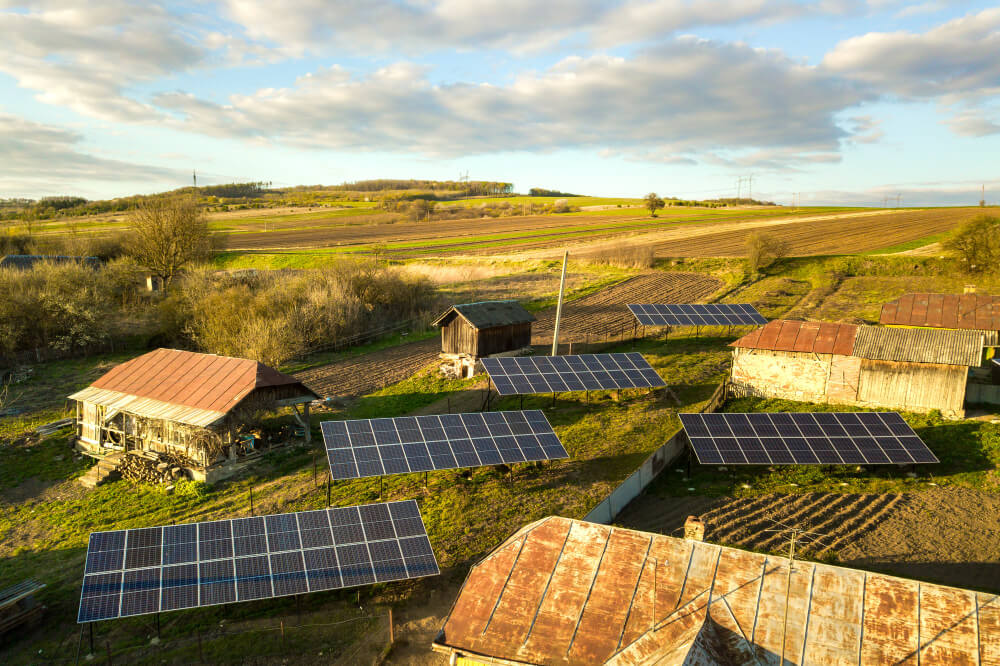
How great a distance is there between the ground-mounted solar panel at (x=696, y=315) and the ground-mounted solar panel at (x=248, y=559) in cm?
2672

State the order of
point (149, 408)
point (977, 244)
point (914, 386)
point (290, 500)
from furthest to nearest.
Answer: point (977, 244), point (914, 386), point (149, 408), point (290, 500)

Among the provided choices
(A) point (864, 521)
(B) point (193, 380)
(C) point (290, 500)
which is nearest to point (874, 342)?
(A) point (864, 521)

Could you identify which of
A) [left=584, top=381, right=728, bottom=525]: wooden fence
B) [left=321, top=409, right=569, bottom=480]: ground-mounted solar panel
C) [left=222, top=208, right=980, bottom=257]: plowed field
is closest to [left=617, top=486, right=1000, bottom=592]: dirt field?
[left=584, top=381, right=728, bottom=525]: wooden fence

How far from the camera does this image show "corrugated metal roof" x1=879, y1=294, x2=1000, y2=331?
3444 cm

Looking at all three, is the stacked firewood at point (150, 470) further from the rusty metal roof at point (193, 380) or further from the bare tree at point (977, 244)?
the bare tree at point (977, 244)

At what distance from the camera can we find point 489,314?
123 feet

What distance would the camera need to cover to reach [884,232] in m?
86.2

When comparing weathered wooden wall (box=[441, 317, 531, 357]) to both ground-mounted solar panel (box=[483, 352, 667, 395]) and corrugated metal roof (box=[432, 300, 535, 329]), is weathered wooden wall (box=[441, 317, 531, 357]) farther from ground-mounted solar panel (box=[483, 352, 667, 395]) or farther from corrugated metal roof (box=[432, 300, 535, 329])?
ground-mounted solar panel (box=[483, 352, 667, 395])

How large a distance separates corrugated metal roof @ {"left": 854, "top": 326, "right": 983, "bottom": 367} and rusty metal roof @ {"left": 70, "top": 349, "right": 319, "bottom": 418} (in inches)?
997

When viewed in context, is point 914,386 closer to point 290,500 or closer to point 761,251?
point 290,500

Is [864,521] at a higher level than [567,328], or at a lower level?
lower

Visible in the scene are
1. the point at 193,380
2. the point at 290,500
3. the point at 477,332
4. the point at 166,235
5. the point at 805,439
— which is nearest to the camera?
the point at 290,500

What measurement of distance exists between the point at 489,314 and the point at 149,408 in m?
18.6

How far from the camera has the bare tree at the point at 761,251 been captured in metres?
62.8
